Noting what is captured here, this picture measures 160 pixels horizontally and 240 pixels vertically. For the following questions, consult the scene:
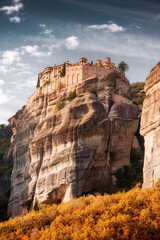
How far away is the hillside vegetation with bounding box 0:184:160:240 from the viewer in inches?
775

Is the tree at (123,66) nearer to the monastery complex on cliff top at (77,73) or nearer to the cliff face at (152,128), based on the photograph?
the monastery complex on cliff top at (77,73)

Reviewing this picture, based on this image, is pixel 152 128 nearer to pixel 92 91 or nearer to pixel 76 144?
pixel 76 144

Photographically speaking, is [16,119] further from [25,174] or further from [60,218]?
[60,218]

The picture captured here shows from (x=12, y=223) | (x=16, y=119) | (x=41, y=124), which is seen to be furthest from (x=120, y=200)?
(x=16, y=119)

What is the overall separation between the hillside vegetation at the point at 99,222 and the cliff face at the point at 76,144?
10.9 meters

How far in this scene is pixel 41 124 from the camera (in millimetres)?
46062

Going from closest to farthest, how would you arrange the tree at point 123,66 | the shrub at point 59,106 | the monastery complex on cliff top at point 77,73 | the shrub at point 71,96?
the shrub at point 71,96 < the shrub at point 59,106 < the monastery complex on cliff top at point 77,73 < the tree at point 123,66

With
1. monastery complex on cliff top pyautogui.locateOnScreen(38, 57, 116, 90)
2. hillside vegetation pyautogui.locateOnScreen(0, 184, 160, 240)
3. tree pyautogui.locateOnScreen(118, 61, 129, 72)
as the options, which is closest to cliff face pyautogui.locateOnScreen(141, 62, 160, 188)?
hillside vegetation pyautogui.locateOnScreen(0, 184, 160, 240)

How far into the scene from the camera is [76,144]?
127 ft

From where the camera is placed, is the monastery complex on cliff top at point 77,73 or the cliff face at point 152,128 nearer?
the cliff face at point 152,128

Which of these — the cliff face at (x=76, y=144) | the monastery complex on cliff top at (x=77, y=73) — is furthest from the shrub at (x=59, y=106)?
the monastery complex on cliff top at (x=77, y=73)

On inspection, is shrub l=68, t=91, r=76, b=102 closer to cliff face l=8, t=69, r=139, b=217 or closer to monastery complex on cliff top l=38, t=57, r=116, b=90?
cliff face l=8, t=69, r=139, b=217

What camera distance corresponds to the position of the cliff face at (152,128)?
2340cm

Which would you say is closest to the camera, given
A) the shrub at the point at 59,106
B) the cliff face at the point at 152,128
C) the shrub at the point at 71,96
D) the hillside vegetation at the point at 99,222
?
the hillside vegetation at the point at 99,222
